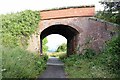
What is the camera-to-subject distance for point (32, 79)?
13.6 metres

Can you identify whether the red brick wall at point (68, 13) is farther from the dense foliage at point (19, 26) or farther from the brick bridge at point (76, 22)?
the dense foliage at point (19, 26)

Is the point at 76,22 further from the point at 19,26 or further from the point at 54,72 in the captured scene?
the point at 54,72

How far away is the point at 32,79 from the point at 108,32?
7.69 m

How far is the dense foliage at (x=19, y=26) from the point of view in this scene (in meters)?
21.5

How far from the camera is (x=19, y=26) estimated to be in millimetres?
21719

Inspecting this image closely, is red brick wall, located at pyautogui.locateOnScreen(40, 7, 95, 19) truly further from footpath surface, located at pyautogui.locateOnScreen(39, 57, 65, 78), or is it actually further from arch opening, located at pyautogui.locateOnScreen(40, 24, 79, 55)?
footpath surface, located at pyautogui.locateOnScreen(39, 57, 65, 78)

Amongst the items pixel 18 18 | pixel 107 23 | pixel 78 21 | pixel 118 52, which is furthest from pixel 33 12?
pixel 118 52

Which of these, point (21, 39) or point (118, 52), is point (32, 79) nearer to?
point (118, 52)

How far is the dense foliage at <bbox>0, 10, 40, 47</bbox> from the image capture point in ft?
70.5

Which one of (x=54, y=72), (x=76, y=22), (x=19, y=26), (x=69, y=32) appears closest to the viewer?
(x=54, y=72)

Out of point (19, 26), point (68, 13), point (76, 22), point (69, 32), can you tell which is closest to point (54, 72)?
point (19, 26)

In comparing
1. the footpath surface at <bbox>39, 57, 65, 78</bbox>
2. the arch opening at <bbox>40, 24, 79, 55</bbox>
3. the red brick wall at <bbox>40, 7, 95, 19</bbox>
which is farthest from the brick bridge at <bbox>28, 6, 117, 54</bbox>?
the footpath surface at <bbox>39, 57, 65, 78</bbox>

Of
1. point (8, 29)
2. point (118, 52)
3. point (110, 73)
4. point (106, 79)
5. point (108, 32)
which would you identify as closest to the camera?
point (106, 79)

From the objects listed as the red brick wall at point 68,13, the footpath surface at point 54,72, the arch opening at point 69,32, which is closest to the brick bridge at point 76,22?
the red brick wall at point 68,13
